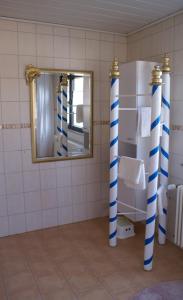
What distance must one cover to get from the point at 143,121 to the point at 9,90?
4.43 ft

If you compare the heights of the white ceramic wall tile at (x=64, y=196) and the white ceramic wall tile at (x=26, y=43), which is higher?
the white ceramic wall tile at (x=26, y=43)

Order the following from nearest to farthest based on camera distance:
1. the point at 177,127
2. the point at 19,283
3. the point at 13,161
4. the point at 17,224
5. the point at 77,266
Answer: the point at 19,283 < the point at 77,266 < the point at 177,127 < the point at 13,161 < the point at 17,224

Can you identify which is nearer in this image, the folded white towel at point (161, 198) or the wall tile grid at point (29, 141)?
the folded white towel at point (161, 198)

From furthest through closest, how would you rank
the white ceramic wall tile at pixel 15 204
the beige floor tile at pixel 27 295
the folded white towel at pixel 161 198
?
the white ceramic wall tile at pixel 15 204 < the folded white towel at pixel 161 198 < the beige floor tile at pixel 27 295

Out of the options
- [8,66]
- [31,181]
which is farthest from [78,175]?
[8,66]

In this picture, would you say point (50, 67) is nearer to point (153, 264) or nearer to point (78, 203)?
Result: point (78, 203)

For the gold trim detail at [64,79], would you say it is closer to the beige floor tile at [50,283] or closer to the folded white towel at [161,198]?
the folded white towel at [161,198]

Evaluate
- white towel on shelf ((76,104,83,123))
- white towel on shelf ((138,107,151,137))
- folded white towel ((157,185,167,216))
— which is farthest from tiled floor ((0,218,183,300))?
white towel on shelf ((76,104,83,123))

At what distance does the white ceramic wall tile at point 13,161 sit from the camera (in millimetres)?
2846

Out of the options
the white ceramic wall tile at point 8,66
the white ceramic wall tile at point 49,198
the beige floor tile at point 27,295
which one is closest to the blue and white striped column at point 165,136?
the white ceramic wall tile at point 49,198

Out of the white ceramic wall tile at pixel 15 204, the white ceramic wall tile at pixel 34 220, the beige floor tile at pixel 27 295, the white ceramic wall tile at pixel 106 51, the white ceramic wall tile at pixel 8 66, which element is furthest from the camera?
the white ceramic wall tile at pixel 106 51

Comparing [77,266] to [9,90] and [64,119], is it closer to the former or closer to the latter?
[64,119]

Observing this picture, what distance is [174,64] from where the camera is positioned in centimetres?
261

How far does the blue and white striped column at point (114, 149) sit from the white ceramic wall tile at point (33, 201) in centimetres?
86
